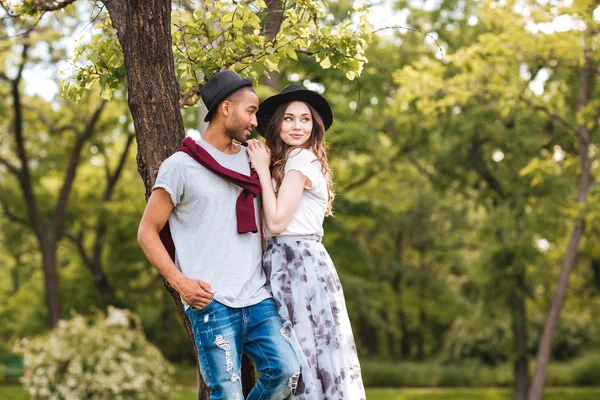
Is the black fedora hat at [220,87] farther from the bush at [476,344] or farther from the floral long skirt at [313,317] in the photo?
the bush at [476,344]

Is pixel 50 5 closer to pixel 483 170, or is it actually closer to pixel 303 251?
pixel 303 251

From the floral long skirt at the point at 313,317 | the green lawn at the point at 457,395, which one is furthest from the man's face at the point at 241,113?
the green lawn at the point at 457,395

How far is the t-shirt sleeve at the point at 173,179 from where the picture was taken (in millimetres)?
3059

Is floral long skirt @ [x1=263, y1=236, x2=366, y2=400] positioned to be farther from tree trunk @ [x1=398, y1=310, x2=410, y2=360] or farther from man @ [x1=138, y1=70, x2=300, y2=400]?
tree trunk @ [x1=398, y1=310, x2=410, y2=360]

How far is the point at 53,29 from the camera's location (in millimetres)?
14422

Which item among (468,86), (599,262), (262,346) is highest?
(468,86)

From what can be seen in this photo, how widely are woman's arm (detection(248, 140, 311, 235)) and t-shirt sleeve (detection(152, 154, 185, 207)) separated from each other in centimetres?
40

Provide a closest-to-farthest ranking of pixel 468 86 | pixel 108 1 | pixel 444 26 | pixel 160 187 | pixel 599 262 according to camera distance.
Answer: pixel 160 187, pixel 108 1, pixel 468 86, pixel 444 26, pixel 599 262

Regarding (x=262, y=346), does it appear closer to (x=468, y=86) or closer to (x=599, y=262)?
(x=468, y=86)

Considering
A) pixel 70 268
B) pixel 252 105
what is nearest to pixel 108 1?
pixel 252 105

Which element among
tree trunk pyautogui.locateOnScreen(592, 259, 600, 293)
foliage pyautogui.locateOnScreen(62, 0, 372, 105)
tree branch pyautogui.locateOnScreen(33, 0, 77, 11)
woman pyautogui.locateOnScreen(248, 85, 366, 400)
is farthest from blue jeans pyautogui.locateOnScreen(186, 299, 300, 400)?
tree trunk pyautogui.locateOnScreen(592, 259, 600, 293)

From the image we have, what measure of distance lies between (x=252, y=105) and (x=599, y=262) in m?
19.7

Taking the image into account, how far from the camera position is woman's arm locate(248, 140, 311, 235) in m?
3.34

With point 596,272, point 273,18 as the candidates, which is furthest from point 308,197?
point 596,272
